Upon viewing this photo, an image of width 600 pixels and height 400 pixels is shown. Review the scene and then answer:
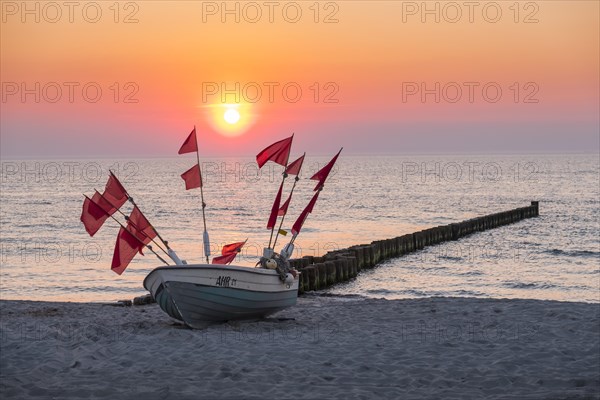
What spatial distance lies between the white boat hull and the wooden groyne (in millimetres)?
6351

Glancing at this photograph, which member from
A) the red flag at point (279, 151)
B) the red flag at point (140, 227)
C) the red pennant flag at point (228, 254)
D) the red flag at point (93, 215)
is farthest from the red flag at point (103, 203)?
the red flag at point (279, 151)

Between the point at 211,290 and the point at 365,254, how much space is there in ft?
54.8

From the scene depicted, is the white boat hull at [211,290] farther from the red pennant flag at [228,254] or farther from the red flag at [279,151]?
the red flag at [279,151]

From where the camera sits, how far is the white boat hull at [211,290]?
54.0 ft

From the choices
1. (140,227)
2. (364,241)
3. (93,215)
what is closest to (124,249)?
(140,227)

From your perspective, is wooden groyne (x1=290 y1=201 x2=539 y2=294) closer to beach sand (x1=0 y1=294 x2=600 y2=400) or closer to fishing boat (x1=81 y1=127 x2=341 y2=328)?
fishing boat (x1=81 y1=127 x2=341 y2=328)

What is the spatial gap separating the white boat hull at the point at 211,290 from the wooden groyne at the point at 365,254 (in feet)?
20.8

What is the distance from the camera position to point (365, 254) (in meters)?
32.7

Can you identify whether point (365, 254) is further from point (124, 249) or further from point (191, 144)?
point (124, 249)

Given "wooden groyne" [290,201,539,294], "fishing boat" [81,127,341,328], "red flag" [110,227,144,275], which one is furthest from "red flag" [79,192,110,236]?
"wooden groyne" [290,201,539,294]

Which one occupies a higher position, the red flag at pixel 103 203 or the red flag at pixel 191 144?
the red flag at pixel 191 144

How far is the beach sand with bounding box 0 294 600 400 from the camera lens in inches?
465

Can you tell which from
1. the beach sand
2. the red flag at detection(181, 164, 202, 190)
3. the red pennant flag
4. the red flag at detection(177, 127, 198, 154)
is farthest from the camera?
the red pennant flag

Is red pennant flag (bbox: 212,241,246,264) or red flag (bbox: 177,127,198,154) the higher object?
red flag (bbox: 177,127,198,154)
